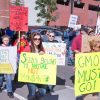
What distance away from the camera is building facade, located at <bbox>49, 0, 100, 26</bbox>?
5107 cm

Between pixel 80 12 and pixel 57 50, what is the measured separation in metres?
47.3

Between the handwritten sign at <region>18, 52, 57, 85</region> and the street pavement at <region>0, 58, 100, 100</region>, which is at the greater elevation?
the handwritten sign at <region>18, 52, 57, 85</region>

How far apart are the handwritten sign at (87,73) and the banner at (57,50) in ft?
12.6

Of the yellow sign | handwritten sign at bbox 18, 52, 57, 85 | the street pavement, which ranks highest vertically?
handwritten sign at bbox 18, 52, 57, 85

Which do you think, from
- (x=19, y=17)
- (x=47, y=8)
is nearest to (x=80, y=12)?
(x=47, y=8)

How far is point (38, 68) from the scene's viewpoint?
5977mm

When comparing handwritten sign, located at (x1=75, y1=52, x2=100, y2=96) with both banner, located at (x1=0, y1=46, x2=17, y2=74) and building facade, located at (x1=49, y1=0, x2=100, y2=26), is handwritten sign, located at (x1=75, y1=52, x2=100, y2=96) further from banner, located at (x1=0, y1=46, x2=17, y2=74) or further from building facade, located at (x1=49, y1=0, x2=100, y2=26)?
building facade, located at (x1=49, y1=0, x2=100, y2=26)

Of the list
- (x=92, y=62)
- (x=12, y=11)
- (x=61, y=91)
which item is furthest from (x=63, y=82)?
(x=92, y=62)

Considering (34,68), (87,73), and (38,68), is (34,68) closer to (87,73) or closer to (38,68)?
(38,68)

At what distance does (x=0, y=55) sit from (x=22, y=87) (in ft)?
5.50

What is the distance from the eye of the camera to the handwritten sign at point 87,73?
519 cm

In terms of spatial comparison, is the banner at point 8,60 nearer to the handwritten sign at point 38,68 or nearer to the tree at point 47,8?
the handwritten sign at point 38,68

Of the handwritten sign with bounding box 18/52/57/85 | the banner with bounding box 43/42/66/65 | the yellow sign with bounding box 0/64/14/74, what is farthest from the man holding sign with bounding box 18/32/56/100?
the banner with bounding box 43/42/66/65

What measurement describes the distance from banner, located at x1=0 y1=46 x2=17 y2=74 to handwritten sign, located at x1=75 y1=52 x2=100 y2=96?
221 cm
